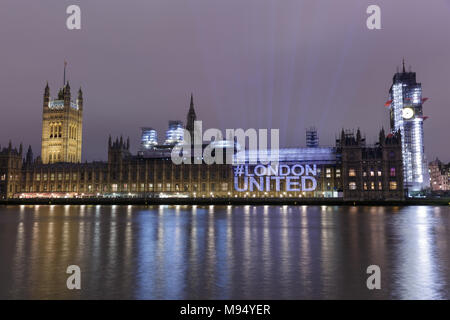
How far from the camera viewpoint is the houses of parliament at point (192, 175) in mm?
119688

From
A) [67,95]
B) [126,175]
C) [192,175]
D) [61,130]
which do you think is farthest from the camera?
[67,95]

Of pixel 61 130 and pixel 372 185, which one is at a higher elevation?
pixel 61 130

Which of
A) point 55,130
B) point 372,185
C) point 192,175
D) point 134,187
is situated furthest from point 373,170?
point 55,130

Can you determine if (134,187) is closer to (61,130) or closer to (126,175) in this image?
(126,175)

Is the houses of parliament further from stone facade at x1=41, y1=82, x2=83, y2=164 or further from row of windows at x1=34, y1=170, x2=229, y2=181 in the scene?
stone facade at x1=41, y1=82, x2=83, y2=164

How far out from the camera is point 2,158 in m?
138

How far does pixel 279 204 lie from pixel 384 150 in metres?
39.2

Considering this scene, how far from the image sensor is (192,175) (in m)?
133

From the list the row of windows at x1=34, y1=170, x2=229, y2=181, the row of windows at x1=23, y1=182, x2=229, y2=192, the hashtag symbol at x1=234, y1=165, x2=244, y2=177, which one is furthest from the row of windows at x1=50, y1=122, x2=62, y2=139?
the hashtag symbol at x1=234, y1=165, x2=244, y2=177

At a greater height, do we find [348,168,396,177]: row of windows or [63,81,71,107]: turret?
[63,81,71,107]: turret

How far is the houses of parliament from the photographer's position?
119688mm

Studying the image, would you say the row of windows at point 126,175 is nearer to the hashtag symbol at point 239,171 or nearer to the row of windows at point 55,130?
the hashtag symbol at point 239,171
